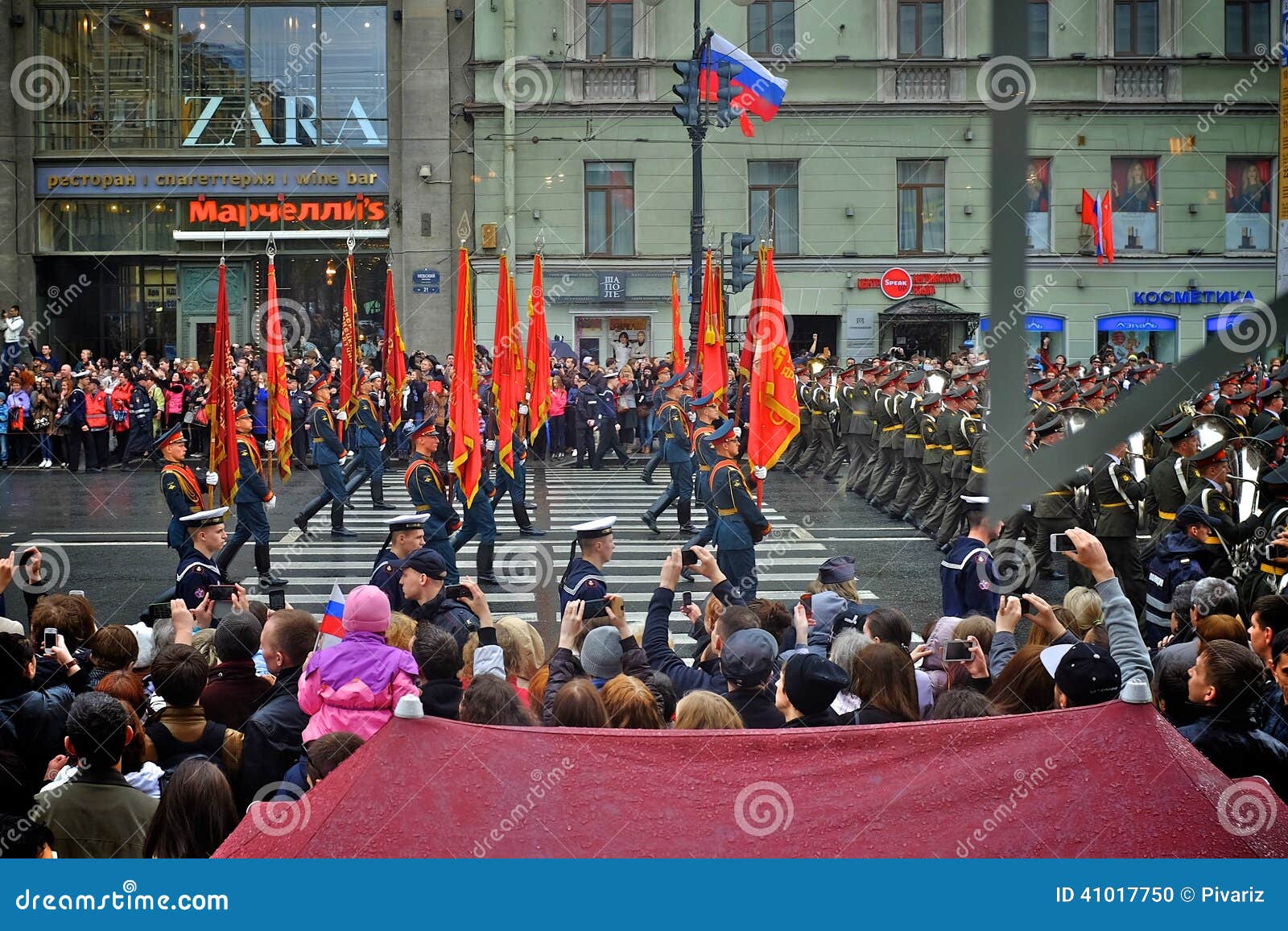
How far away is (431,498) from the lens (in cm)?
1352

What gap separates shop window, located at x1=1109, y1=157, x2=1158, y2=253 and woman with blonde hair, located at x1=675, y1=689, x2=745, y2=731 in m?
33.0

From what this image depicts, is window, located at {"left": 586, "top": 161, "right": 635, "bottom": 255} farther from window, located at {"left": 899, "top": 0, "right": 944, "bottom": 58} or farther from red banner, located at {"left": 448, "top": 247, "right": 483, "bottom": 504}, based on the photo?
red banner, located at {"left": 448, "top": 247, "right": 483, "bottom": 504}

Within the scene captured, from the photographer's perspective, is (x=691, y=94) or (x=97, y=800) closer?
(x=97, y=800)

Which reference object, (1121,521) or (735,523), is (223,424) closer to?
(735,523)

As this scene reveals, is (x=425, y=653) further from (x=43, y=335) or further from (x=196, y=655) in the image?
(x=43, y=335)

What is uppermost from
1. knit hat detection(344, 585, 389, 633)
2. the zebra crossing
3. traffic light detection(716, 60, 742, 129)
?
traffic light detection(716, 60, 742, 129)

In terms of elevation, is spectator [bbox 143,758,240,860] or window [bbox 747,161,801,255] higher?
window [bbox 747,161,801,255]

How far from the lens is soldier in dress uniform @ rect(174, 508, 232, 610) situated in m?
10.6

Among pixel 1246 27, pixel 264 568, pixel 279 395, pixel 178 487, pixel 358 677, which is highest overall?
pixel 1246 27

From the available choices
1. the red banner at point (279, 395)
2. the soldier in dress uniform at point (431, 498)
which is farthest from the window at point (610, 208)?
the soldier in dress uniform at point (431, 498)

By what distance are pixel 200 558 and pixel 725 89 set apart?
19401 mm

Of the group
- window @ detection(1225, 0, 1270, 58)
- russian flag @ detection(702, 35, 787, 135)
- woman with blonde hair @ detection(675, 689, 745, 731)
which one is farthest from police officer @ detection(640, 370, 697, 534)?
window @ detection(1225, 0, 1270, 58)

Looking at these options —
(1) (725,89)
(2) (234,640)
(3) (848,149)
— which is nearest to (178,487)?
(2) (234,640)

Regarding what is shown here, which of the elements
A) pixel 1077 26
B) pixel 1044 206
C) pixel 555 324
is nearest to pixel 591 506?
pixel 555 324
